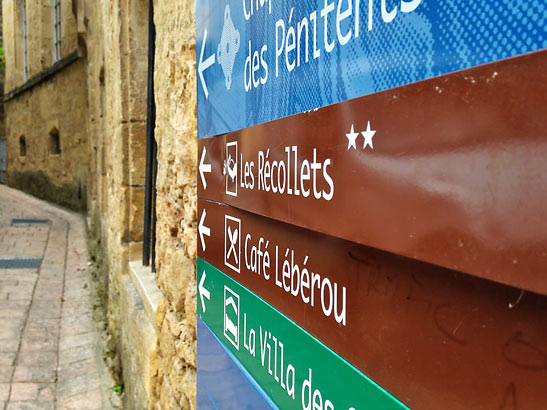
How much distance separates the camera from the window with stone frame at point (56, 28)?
12.8 meters

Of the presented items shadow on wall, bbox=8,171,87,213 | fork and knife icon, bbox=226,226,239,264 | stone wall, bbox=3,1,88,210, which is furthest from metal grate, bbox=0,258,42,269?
fork and knife icon, bbox=226,226,239,264

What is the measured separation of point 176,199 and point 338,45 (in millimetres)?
1485

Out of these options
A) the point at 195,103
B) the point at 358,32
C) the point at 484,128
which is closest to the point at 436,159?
the point at 484,128

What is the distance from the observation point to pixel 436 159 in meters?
0.63

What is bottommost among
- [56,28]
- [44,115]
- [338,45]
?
[338,45]

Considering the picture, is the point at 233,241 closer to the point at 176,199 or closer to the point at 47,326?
the point at 176,199

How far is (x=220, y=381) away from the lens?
5.01ft

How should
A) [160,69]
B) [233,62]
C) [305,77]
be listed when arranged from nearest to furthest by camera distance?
1. [305,77]
2. [233,62]
3. [160,69]

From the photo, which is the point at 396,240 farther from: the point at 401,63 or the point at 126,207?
the point at 126,207

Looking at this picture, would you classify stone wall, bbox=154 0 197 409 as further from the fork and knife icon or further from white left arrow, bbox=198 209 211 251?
the fork and knife icon

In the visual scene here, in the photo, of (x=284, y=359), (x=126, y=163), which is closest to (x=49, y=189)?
(x=126, y=163)

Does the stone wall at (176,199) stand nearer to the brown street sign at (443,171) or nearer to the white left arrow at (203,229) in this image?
the white left arrow at (203,229)

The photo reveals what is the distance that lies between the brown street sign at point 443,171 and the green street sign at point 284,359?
0.22m

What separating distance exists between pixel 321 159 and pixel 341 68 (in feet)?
0.47
